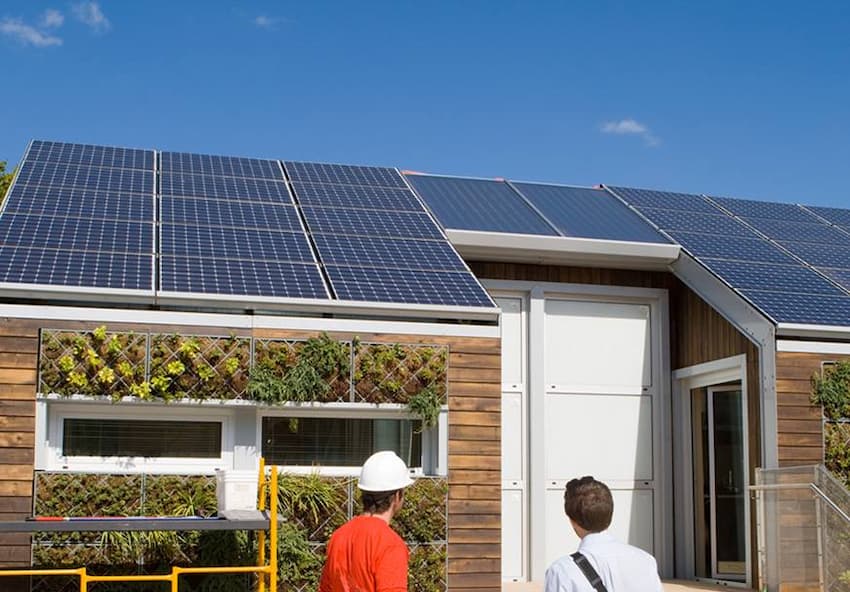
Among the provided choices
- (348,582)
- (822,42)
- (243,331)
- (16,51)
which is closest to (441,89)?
(822,42)

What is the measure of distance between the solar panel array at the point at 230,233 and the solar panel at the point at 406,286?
0.80ft

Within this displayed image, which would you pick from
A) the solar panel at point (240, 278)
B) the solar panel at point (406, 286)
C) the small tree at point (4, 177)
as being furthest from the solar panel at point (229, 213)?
the small tree at point (4, 177)

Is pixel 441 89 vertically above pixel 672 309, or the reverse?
pixel 441 89

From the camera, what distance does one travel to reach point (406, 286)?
12.2 metres

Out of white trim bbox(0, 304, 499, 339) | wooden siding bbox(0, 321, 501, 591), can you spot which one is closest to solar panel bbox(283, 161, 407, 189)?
white trim bbox(0, 304, 499, 339)

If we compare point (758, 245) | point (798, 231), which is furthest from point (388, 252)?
point (798, 231)

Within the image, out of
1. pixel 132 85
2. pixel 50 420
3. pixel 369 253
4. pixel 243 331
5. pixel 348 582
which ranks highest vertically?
pixel 132 85

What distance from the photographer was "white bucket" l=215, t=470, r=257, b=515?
10.3 meters

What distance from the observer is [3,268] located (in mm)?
10977

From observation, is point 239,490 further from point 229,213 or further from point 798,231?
point 798,231

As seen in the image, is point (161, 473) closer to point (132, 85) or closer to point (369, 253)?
point (369, 253)

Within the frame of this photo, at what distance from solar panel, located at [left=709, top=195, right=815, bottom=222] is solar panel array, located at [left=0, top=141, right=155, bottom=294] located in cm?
779

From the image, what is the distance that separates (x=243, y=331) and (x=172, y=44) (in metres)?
16.3

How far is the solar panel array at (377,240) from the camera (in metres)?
12.1
